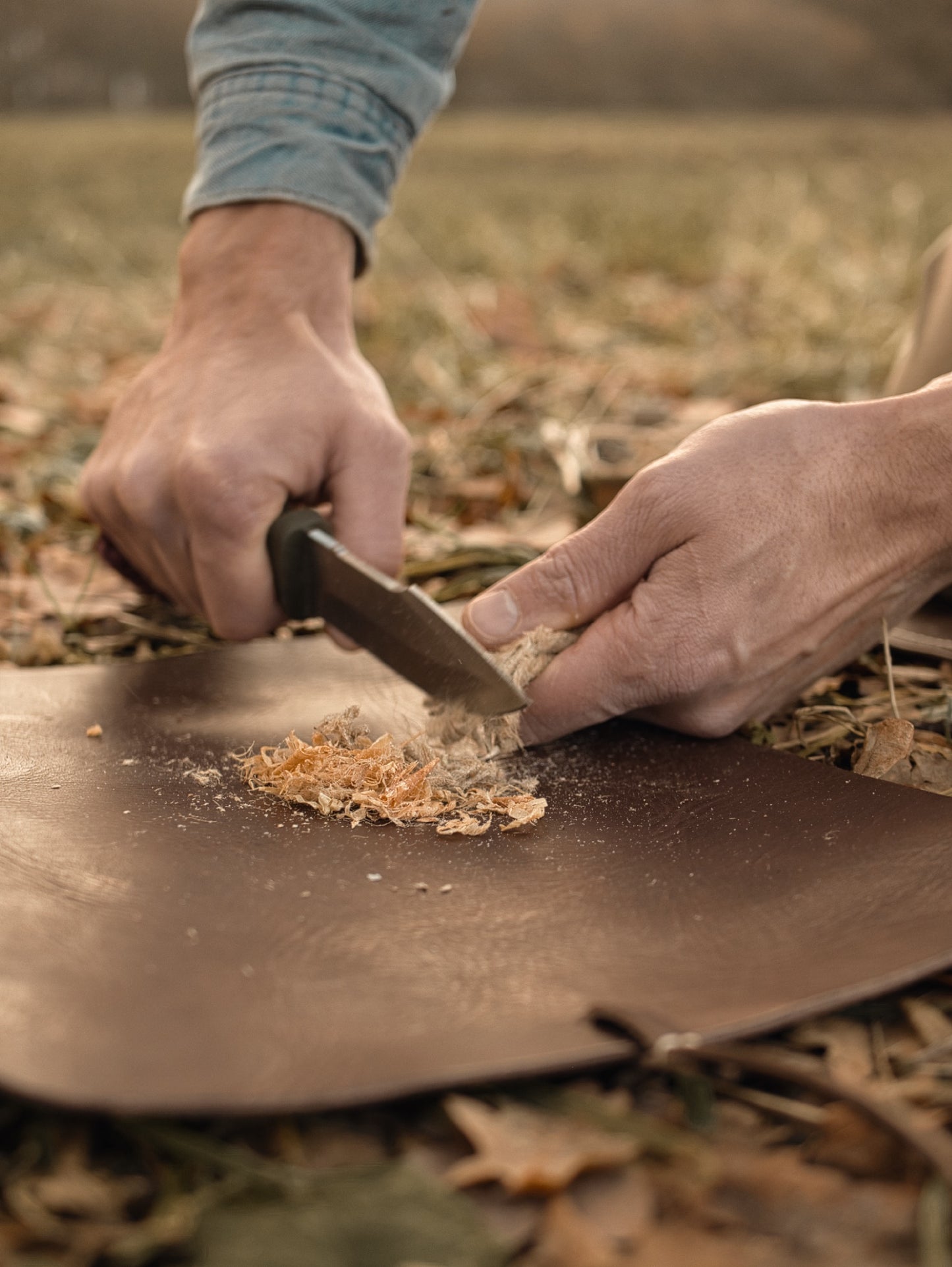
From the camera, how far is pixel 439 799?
117 centimetres

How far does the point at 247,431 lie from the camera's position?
1.46m

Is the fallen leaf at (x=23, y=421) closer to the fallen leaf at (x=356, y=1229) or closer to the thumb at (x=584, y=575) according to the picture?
the thumb at (x=584, y=575)

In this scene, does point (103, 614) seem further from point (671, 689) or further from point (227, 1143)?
point (227, 1143)

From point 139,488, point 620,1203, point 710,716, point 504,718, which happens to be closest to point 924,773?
point 710,716

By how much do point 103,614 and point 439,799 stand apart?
0.87 metres

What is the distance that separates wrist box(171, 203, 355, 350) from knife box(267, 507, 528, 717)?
0.98ft

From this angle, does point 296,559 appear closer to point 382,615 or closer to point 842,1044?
point 382,615

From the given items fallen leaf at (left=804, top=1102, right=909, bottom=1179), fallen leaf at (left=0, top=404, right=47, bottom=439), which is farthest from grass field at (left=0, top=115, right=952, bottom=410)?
fallen leaf at (left=804, top=1102, right=909, bottom=1179)

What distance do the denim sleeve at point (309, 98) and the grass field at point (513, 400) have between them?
58cm

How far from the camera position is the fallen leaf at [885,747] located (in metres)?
1.29

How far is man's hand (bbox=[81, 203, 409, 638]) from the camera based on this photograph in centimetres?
147

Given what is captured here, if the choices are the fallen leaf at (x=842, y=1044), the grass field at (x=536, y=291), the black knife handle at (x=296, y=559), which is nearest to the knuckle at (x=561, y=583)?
the black knife handle at (x=296, y=559)

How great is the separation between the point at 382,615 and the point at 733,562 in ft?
1.25

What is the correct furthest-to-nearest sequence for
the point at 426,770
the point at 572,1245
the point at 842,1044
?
the point at 426,770
the point at 842,1044
the point at 572,1245
